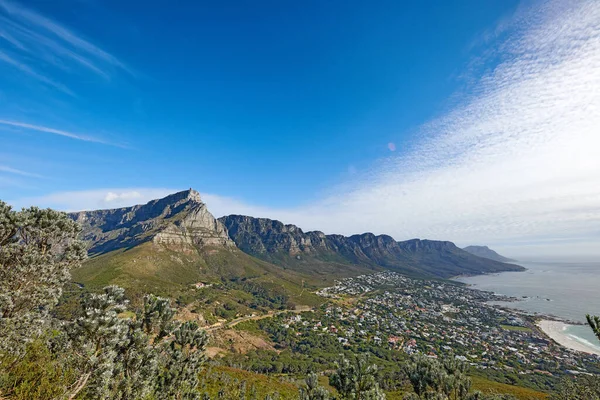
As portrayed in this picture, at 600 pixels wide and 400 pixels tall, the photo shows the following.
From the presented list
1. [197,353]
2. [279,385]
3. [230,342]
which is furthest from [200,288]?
[197,353]

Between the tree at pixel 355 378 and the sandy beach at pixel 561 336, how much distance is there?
148 metres

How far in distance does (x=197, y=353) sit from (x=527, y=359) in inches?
5375

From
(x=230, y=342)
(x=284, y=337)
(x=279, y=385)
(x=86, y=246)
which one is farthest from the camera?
(x=284, y=337)

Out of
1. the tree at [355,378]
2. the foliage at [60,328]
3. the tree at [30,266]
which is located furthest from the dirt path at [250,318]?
the tree at [30,266]

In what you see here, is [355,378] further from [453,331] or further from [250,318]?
[453,331]

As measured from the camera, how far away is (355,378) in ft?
51.8

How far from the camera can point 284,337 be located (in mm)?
125062

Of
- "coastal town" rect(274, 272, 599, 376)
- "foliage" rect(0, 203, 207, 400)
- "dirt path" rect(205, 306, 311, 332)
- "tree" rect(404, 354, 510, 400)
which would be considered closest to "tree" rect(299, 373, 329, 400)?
"tree" rect(404, 354, 510, 400)

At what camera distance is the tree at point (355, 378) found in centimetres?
1560

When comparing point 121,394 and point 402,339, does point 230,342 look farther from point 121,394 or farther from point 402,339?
point 121,394

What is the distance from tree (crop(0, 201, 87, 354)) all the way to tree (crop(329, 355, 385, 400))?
638 inches

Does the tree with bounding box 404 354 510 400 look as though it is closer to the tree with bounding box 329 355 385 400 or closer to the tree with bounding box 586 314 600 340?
the tree with bounding box 329 355 385 400

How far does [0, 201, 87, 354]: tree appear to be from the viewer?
39.3ft

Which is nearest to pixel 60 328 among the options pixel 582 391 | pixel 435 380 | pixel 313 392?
pixel 313 392
